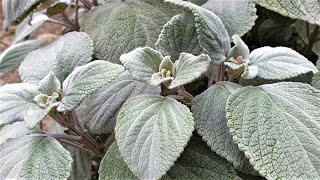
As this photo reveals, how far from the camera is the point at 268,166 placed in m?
0.61

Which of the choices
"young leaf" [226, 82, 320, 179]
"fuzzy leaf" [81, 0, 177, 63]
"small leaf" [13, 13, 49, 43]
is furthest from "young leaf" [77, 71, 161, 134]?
"small leaf" [13, 13, 49, 43]

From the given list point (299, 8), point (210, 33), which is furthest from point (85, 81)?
point (299, 8)

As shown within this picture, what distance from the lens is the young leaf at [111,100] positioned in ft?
2.57

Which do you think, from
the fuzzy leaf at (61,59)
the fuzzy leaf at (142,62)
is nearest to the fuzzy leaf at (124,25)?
the fuzzy leaf at (61,59)

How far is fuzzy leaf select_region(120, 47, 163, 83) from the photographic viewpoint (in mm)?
681

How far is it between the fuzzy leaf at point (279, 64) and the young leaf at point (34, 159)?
0.96 ft

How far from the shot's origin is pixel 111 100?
796mm

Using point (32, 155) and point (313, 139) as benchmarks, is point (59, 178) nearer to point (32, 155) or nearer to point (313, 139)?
point (32, 155)

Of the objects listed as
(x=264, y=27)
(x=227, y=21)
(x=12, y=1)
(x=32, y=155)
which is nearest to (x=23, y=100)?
(x=32, y=155)

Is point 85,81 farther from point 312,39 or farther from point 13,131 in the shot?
point 312,39

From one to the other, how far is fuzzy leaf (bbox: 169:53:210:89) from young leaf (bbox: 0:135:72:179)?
18 cm

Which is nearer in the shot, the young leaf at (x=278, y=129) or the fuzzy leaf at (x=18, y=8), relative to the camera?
the young leaf at (x=278, y=129)

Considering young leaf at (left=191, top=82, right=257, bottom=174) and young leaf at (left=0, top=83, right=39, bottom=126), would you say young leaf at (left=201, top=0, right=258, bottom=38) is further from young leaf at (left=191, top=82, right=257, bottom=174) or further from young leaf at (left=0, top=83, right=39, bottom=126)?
young leaf at (left=0, top=83, right=39, bottom=126)

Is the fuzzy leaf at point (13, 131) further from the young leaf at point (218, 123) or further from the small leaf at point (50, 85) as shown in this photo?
the young leaf at point (218, 123)
